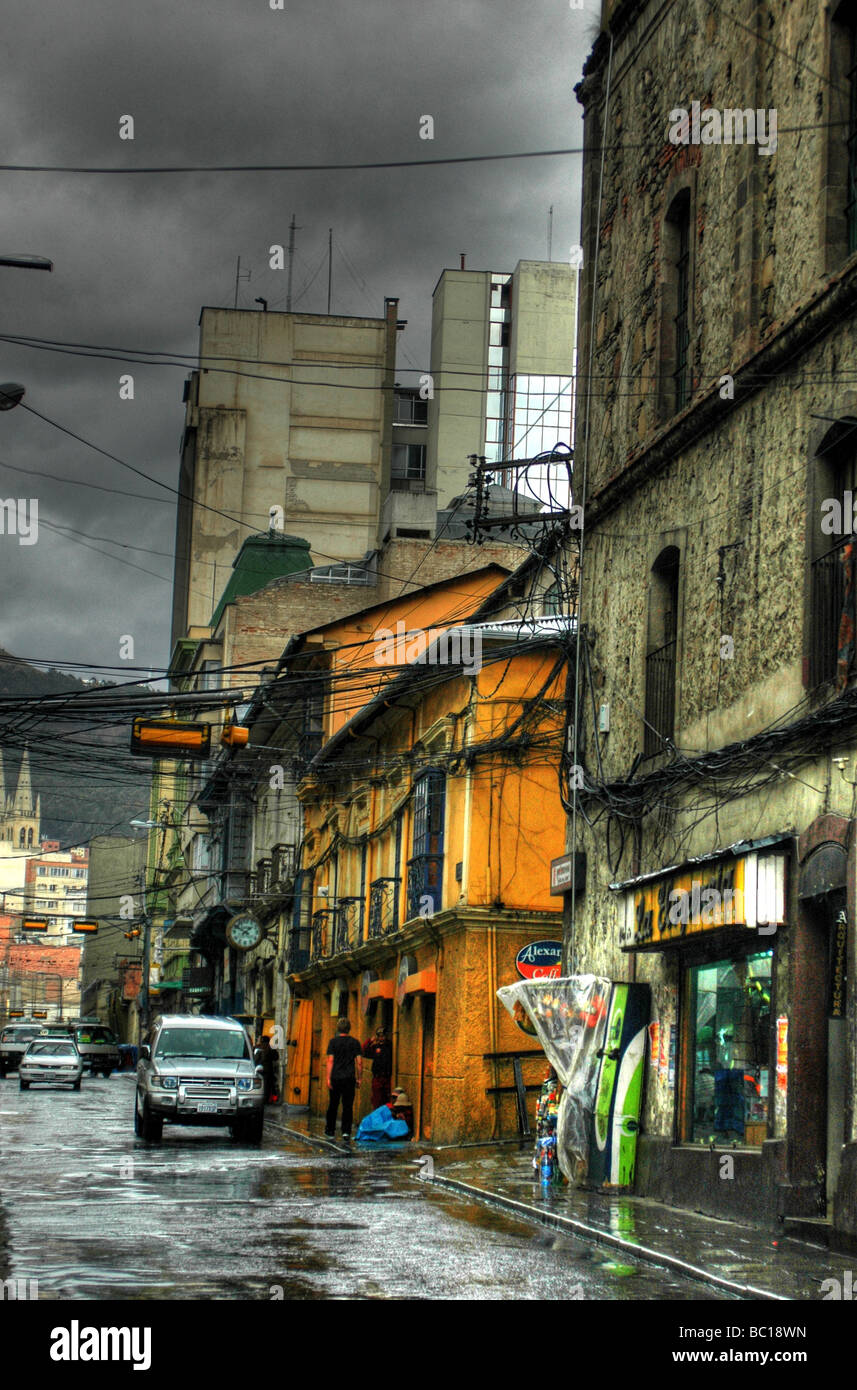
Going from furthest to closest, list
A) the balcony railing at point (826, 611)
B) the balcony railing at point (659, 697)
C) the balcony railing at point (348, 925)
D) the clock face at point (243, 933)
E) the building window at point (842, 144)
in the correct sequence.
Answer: the clock face at point (243, 933)
the balcony railing at point (348, 925)
the balcony railing at point (659, 697)
the building window at point (842, 144)
the balcony railing at point (826, 611)

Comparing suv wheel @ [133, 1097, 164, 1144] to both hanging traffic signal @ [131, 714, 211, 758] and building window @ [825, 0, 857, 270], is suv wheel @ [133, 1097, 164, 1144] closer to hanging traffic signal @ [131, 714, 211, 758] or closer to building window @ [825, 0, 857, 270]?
hanging traffic signal @ [131, 714, 211, 758]

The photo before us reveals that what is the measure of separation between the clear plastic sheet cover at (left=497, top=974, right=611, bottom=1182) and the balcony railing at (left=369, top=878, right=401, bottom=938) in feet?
42.7

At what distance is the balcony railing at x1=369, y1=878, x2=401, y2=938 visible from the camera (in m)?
31.9

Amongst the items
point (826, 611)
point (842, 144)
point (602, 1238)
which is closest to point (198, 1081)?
point (602, 1238)

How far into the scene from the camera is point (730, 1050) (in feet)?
52.3

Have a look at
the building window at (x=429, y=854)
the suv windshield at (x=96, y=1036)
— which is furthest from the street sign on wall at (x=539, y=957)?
the suv windshield at (x=96, y=1036)

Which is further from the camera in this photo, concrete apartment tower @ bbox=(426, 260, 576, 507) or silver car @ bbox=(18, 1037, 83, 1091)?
concrete apartment tower @ bbox=(426, 260, 576, 507)

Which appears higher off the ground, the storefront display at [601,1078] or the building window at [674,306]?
the building window at [674,306]

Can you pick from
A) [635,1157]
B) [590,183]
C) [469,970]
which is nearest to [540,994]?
[635,1157]

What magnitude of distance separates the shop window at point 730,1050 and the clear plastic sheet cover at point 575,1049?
135 centimetres

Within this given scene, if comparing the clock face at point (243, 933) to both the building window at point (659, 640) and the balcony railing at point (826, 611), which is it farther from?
the balcony railing at point (826, 611)

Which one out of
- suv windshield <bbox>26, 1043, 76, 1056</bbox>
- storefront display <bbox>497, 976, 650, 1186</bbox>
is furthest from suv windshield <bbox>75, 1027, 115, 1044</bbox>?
storefront display <bbox>497, 976, 650, 1186</bbox>

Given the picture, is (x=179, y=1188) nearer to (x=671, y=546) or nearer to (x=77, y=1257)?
(x=77, y=1257)

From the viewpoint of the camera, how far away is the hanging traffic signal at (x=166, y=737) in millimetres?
21672
